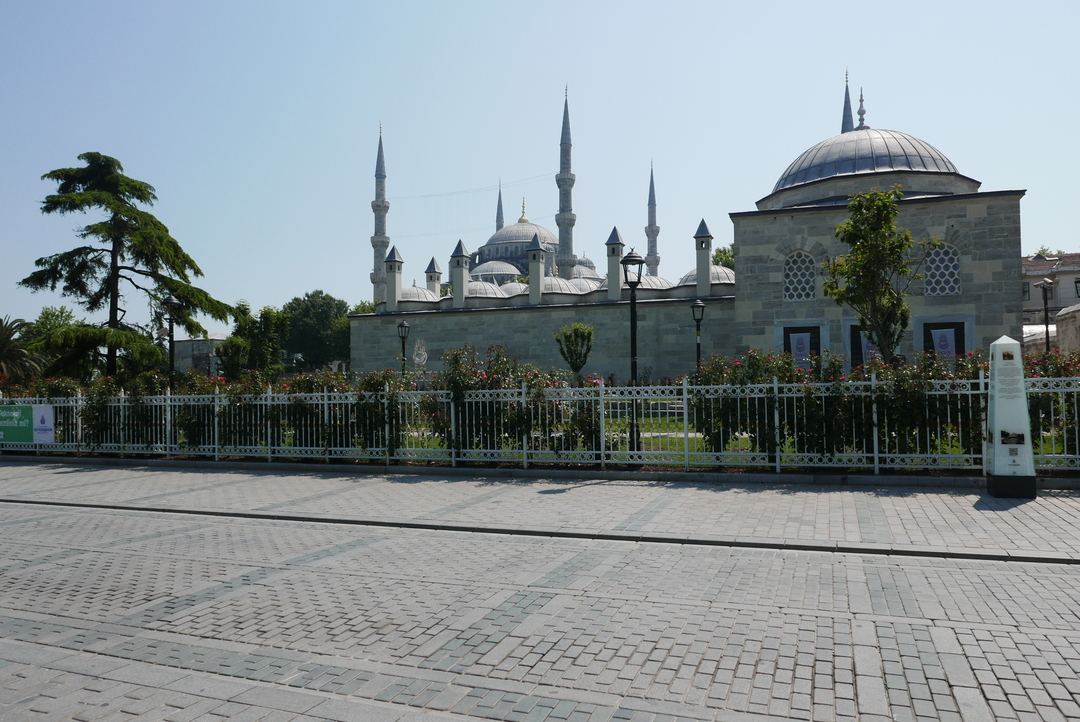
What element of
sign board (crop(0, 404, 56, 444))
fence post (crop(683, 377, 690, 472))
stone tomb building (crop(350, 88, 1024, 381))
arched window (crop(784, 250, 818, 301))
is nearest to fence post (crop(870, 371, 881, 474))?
fence post (crop(683, 377, 690, 472))

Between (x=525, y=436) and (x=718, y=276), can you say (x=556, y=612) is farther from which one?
(x=718, y=276)

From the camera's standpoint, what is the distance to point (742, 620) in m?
4.34

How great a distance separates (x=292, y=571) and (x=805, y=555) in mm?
4446

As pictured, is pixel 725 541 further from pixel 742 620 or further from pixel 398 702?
pixel 398 702

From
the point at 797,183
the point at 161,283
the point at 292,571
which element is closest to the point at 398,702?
the point at 292,571

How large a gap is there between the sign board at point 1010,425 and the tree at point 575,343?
2114cm

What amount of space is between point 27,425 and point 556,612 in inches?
663

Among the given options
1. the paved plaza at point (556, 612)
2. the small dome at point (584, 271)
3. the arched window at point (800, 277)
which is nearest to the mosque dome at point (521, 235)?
the small dome at point (584, 271)

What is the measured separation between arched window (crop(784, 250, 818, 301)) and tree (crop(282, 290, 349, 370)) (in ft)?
154

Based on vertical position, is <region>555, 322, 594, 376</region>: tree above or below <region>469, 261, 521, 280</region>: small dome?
below

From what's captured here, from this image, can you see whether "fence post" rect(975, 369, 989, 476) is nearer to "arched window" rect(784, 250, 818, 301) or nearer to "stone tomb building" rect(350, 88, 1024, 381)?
"stone tomb building" rect(350, 88, 1024, 381)

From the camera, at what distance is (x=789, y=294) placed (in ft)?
73.8

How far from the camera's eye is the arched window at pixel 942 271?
2094 cm

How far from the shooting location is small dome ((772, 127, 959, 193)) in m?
23.9
